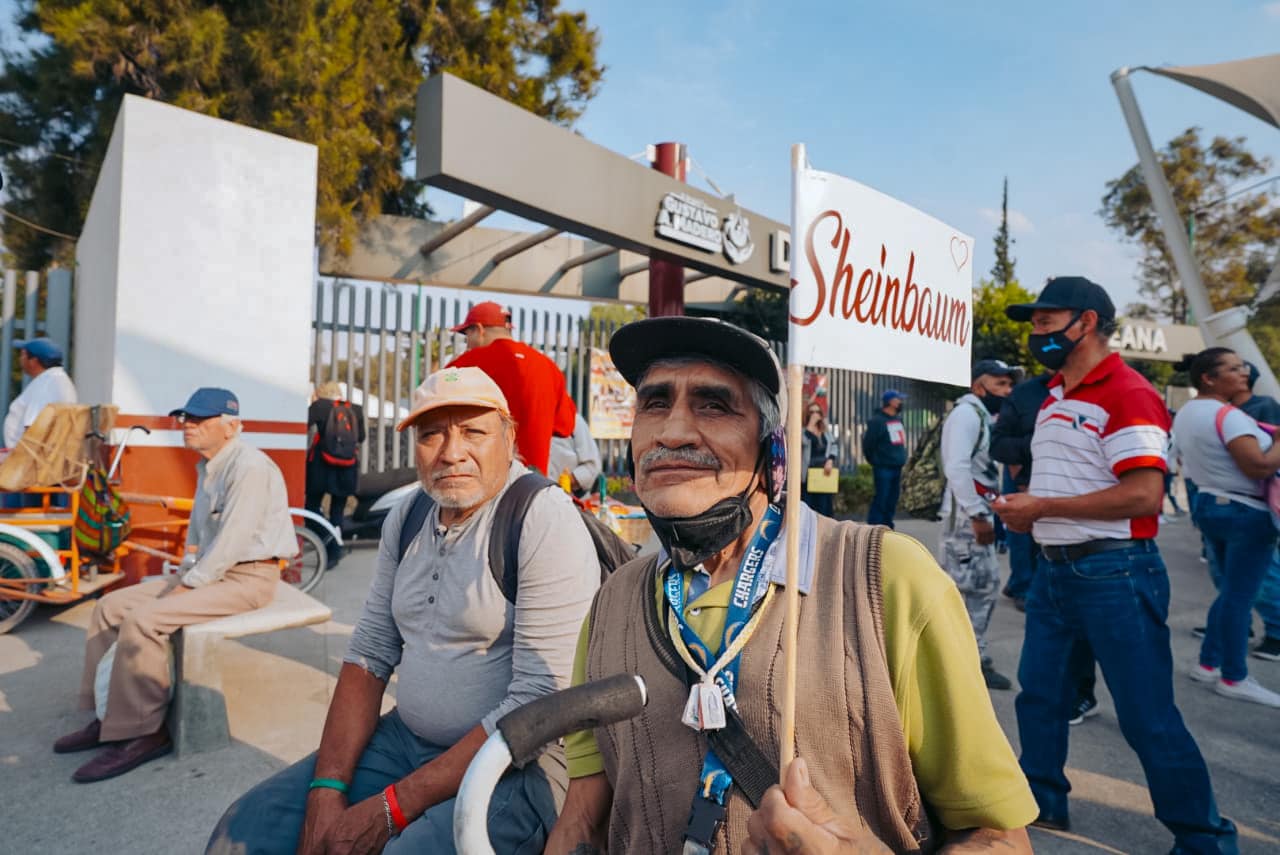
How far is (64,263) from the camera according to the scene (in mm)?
14180

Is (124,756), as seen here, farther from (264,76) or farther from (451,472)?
(264,76)

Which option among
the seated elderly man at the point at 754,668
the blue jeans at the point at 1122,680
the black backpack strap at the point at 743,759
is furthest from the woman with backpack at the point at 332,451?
the black backpack strap at the point at 743,759

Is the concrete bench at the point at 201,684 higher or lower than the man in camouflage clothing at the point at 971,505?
lower

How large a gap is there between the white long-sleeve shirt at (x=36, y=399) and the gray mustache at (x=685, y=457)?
22.2ft

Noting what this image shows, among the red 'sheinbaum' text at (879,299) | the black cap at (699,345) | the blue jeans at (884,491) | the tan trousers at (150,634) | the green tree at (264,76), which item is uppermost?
the green tree at (264,76)

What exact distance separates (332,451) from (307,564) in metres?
1.58

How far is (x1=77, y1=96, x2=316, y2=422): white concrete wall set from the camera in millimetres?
6570

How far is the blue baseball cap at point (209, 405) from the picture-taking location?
3.85 metres

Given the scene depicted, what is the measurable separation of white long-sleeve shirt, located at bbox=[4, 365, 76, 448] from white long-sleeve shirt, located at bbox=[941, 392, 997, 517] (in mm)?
6612

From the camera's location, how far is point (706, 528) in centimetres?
137

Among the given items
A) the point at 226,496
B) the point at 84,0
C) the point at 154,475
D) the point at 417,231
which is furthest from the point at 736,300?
the point at 226,496

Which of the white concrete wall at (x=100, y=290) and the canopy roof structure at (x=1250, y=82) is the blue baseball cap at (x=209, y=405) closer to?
the white concrete wall at (x=100, y=290)

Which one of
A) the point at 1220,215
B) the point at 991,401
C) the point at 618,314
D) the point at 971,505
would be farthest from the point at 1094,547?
the point at 618,314

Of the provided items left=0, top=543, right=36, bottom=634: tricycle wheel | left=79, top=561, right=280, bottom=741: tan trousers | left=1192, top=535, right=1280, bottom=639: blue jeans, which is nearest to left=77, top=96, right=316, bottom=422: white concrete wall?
left=0, top=543, right=36, bottom=634: tricycle wheel
